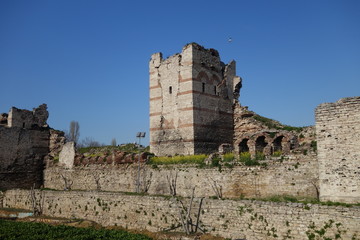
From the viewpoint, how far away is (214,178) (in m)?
18.4

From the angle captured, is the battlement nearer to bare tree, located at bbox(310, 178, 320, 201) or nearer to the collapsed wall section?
the collapsed wall section

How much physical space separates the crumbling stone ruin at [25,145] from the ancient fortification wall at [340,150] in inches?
897

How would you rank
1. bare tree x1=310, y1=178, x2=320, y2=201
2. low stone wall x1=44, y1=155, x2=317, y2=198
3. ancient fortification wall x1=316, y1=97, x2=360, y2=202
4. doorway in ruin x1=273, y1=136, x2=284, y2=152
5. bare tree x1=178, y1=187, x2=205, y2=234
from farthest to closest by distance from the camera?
doorway in ruin x1=273, y1=136, x2=284, y2=152
low stone wall x1=44, y1=155, x2=317, y2=198
bare tree x1=178, y1=187, x2=205, y2=234
bare tree x1=310, y1=178, x2=320, y2=201
ancient fortification wall x1=316, y1=97, x2=360, y2=202

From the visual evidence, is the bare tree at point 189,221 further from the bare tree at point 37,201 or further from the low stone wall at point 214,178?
the bare tree at point 37,201

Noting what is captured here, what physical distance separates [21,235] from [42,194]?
788 cm

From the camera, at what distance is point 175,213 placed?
1622cm

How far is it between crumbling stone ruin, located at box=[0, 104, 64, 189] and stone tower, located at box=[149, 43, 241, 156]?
10726 millimetres

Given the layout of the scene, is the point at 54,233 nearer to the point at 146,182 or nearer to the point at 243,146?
the point at 146,182

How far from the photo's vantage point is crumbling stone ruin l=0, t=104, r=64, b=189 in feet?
A: 92.2

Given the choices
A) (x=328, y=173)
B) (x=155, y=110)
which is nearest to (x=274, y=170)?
(x=328, y=173)

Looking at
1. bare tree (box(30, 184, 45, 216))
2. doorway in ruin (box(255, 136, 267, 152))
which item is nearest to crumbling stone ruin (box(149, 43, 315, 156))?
doorway in ruin (box(255, 136, 267, 152))

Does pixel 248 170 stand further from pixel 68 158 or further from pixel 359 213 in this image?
pixel 68 158

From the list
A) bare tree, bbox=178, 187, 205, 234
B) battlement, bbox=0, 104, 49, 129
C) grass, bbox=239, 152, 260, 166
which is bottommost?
bare tree, bbox=178, 187, 205, 234

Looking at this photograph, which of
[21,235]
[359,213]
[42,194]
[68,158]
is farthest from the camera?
[68,158]
